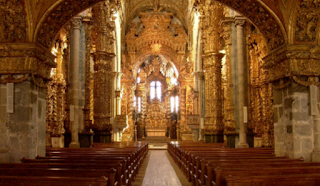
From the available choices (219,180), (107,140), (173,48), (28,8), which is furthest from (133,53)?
(219,180)

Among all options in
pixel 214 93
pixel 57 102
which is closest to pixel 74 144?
pixel 214 93

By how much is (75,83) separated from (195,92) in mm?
13916

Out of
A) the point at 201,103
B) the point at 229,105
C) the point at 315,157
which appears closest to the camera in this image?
the point at 315,157

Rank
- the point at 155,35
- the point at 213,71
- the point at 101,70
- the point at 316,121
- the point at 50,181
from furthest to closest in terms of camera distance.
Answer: the point at 155,35 < the point at 213,71 < the point at 101,70 < the point at 316,121 < the point at 50,181

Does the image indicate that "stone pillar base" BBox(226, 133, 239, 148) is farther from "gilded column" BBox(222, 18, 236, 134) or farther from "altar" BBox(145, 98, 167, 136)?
"altar" BBox(145, 98, 167, 136)

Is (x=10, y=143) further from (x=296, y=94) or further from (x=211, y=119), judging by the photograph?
(x=211, y=119)

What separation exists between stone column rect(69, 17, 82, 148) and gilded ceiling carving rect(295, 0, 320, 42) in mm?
8813

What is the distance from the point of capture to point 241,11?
8852 millimetres

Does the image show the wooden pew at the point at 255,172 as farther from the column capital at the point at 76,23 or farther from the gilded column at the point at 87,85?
the column capital at the point at 76,23

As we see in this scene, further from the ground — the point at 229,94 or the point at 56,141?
the point at 229,94

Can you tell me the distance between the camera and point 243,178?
189 inches

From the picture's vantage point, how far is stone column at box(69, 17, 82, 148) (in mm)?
12953

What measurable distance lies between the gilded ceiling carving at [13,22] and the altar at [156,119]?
30.3 m

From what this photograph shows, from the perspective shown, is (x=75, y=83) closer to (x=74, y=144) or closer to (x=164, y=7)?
(x=74, y=144)
